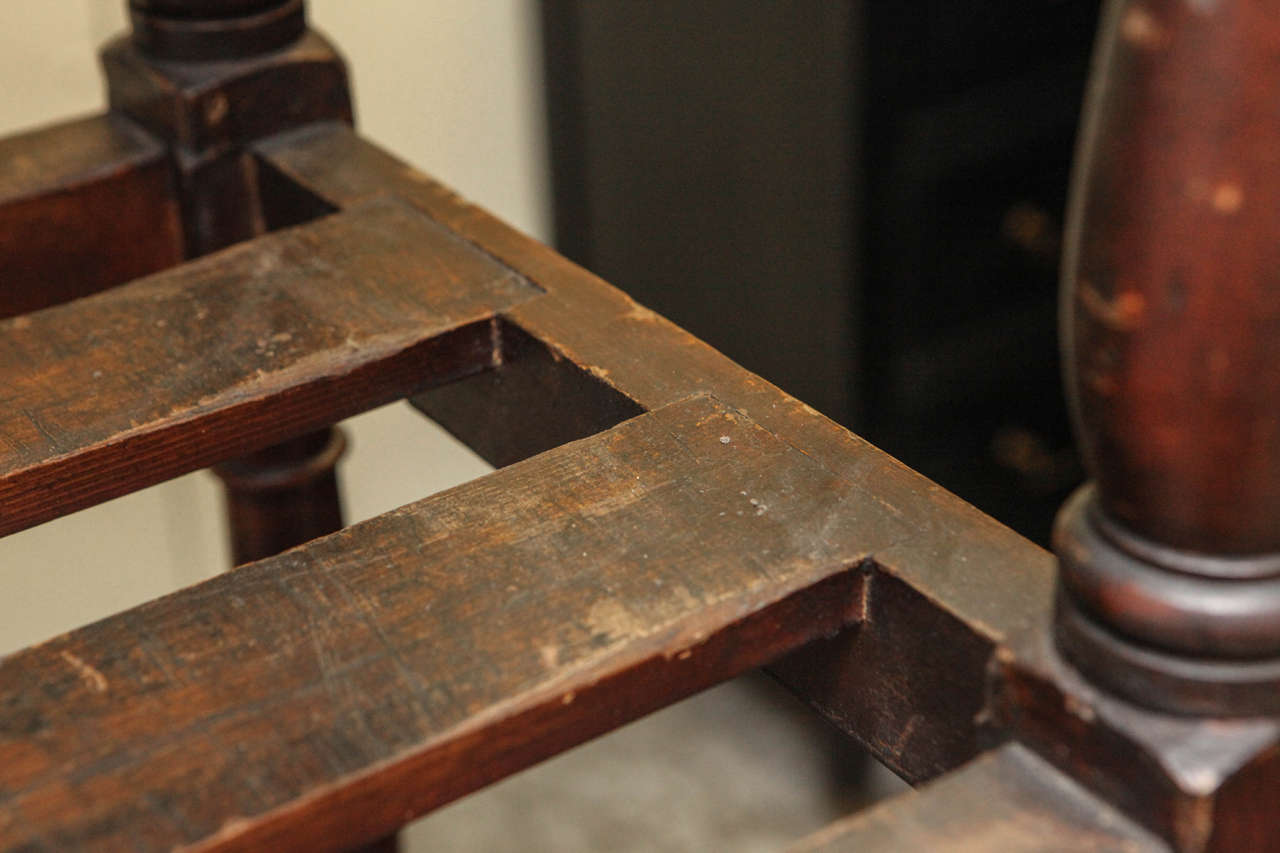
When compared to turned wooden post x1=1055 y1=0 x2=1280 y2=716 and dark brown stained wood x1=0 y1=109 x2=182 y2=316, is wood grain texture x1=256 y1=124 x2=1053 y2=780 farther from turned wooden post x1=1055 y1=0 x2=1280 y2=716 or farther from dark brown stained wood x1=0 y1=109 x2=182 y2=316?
dark brown stained wood x1=0 y1=109 x2=182 y2=316

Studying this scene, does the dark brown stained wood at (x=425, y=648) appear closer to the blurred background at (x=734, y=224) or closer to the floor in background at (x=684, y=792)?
the blurred background at (x=734, y=224)

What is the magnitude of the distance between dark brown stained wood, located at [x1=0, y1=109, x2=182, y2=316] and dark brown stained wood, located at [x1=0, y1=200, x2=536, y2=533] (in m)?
0.12

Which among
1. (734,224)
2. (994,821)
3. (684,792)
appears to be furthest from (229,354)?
Result: (684,792)

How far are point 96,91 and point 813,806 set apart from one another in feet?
3.06

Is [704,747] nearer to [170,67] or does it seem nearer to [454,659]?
[170,67]

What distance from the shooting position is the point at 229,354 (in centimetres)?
59

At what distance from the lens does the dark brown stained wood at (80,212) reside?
0.74 m

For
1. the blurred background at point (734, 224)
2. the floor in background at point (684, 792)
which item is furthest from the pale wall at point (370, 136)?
the floor in background at point (684, 792)

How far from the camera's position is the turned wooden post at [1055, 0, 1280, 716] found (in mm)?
335

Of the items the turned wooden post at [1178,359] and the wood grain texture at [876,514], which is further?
the wood grain texture at [876,514]

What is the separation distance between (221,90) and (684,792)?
1.07 meters

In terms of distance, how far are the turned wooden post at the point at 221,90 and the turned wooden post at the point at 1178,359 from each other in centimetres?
49

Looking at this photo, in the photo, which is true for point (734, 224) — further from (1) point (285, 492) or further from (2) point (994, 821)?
(2) point (994, 821)

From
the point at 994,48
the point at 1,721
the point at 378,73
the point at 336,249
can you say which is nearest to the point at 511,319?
the point at 336,249
